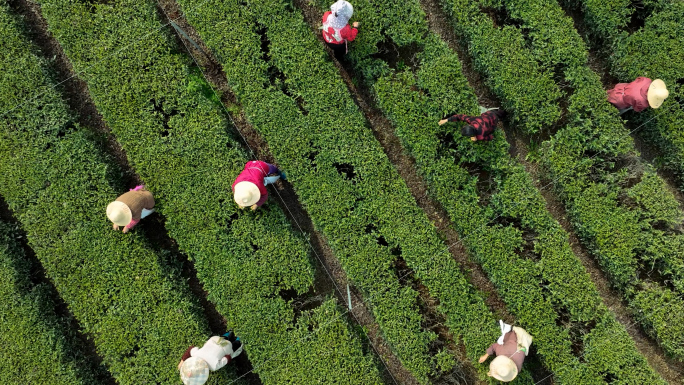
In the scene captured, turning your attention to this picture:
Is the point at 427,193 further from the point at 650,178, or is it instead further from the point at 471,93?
the point at 650,178

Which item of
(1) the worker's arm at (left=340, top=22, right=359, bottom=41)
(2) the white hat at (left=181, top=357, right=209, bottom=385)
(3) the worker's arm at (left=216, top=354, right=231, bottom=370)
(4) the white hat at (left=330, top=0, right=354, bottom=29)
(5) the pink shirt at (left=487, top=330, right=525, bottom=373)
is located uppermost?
(4) the white hat at (left=330, top=0, right=354, bottom=29)

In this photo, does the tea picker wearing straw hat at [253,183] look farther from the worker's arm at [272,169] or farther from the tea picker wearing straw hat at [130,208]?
the tea picker wearing straw hat at [130,208]

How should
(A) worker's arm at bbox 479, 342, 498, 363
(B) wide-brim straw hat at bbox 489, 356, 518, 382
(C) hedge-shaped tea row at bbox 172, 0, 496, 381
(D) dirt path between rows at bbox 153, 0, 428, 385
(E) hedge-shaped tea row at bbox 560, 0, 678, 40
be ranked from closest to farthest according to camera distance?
1. (B) wide-brim straw hat at bbox 489, 356, 518, 382
2. (A) worker's arm at bbox 479, 342, 498, 363
3. (C) hedge-shaped tea row at bbox 172, 0, 496, 381
4. (E) hedge-shaped tea row at bbox 560, 0, 678, 40
5. (D) dirt path between rows at bbox 153, 0, 428, 385

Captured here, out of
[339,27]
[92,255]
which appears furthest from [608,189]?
[92,255]

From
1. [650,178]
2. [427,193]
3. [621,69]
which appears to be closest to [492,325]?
[427,193]

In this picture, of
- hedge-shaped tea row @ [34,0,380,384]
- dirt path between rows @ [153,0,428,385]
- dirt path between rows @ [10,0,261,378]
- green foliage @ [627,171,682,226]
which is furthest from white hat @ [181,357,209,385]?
green foliage @ [627,171,682,226]

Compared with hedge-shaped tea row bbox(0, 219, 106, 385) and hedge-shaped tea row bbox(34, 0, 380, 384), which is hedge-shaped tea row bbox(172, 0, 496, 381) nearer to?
hedge-shaped tea row bbox(34, 0, 380, 384)
